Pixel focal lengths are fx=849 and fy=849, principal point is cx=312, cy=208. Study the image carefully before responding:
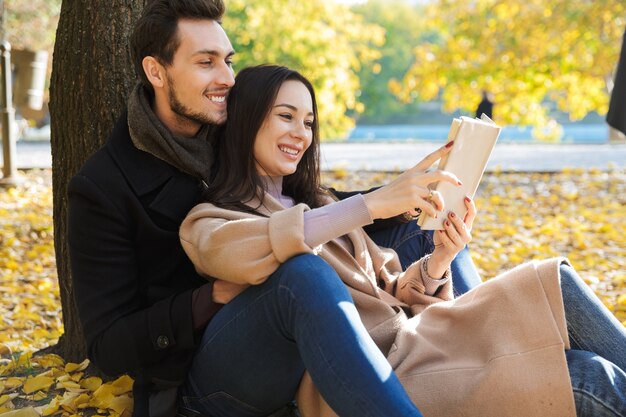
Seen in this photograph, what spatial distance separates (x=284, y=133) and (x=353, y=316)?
0.76 meters

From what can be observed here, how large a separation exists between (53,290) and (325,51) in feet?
50.6

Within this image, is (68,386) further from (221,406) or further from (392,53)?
(392,53)

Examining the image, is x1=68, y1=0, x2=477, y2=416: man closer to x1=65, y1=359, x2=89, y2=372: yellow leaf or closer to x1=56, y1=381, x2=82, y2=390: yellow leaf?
x1=56, y1=381, x2=82, y2=390: yellow leaf

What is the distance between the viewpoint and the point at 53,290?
4.83 m

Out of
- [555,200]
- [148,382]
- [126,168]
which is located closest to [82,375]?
[148,382]

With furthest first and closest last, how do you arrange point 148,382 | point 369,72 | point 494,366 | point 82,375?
point 369,72
point 82,375
point 148,382
point 494,366

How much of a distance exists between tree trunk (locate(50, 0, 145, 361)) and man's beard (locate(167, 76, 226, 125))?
556 mm

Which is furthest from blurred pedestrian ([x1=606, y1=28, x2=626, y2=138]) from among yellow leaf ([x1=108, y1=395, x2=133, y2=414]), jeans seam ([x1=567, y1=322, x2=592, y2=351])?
yellow leaf ([x1=108, y1=395, x2=133, y2=414])

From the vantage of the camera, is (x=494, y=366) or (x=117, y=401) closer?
(x=494, y=366)

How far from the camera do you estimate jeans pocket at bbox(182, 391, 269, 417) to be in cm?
241

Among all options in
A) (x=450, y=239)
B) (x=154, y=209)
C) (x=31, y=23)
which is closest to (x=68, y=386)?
(x=154, y=209)

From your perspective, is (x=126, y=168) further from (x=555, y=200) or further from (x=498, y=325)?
(x=555, y=200)

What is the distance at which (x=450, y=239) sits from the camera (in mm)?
2578

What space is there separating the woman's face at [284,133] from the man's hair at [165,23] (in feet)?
1.13
